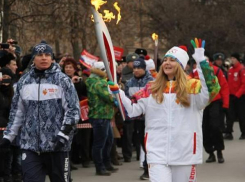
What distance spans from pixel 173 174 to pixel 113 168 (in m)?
5.53

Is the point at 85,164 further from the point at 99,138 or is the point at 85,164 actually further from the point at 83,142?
the point at 99,138

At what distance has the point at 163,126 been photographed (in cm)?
682

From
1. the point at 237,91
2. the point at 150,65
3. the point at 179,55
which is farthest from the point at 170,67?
the point at 237,91

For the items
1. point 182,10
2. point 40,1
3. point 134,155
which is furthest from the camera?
point 182,10

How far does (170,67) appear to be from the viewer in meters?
6.95

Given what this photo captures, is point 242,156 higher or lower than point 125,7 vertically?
lower

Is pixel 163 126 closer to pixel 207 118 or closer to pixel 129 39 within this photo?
pixel 207 118

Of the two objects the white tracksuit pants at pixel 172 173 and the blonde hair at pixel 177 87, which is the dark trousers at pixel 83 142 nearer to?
the blonde hair at pixel 177 87

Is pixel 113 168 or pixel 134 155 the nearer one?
pixel 113 168

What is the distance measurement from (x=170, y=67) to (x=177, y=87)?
23cm

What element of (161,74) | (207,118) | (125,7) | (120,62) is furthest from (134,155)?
(125,7)

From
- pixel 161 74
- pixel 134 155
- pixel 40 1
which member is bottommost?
pixel 134 155

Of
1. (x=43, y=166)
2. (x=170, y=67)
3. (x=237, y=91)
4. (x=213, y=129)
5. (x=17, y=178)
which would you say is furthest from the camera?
(x=237, y=91)

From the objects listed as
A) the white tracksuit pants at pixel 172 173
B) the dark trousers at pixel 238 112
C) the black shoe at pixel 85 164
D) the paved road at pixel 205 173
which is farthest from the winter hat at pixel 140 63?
the dark trousers at pixel 238 112
